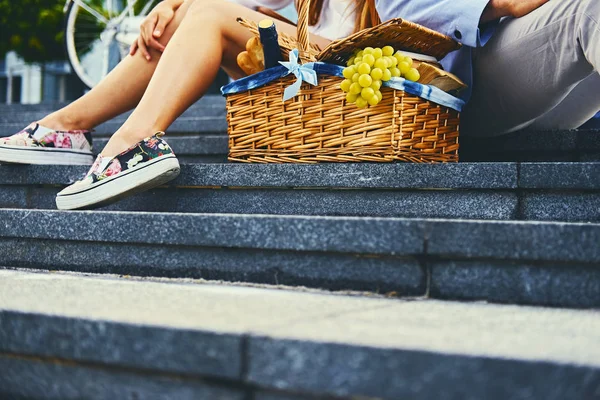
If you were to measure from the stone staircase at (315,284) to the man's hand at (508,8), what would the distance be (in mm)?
476

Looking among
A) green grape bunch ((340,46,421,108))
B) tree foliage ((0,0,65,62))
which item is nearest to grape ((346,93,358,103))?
green grape bunch ((340,46,421,108))

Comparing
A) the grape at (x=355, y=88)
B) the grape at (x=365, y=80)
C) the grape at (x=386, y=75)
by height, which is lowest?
the grape at (x=355, y=88)

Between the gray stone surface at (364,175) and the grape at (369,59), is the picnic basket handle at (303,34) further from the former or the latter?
the gray stone surface at (364,175)

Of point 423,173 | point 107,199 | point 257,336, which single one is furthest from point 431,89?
point 257,336

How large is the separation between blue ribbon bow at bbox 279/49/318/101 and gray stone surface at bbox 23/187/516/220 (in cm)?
30

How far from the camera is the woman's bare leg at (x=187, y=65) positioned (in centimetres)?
207

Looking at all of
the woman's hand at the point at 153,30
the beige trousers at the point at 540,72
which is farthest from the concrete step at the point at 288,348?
Result: the woman's hand at the point at 153,30

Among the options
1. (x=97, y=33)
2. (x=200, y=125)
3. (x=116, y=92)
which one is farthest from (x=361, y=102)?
(x=97, y=33)

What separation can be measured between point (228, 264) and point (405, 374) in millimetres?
736

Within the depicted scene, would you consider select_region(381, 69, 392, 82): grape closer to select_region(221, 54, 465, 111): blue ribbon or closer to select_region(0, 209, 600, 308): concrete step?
select_region(221, 54, 465, 111): blue ribbon

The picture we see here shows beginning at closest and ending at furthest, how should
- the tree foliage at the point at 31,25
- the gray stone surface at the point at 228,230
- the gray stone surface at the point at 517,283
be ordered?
the gray stone surface at the point at 517,283 → the gray stone surface at the point at 228,230 → the tree foliage at the point at 31,25

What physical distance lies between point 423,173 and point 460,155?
→ 633 millimetres

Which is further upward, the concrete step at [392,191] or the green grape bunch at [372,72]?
the green grape bunch at [372,72]

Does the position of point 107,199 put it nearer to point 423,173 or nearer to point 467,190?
point 423,173
